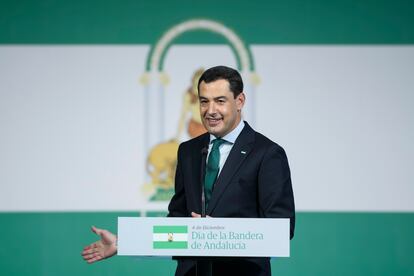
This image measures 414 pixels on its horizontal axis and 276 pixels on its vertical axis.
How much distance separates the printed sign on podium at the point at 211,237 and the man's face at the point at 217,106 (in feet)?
1.90

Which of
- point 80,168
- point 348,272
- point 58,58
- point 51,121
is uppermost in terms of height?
point 58,58

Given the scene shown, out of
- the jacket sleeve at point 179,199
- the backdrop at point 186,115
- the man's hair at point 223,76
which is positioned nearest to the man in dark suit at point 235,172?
the man's hair at point 223,76

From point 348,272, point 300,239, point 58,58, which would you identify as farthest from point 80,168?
point 348,272

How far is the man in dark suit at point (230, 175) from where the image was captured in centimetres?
268

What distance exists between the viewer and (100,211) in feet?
17.5

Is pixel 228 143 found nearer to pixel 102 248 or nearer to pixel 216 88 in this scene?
pixel 216 88

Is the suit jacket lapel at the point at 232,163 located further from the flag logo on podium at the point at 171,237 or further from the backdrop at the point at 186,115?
the backdrop at the point at 186,115

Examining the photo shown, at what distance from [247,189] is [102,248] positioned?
57 centimetres

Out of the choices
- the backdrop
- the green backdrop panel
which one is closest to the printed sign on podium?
the backdrop

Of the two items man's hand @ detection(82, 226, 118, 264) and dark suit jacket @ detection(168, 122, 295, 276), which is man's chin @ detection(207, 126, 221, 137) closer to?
dark suit jacket @ detection(168, 122, 295, 276)

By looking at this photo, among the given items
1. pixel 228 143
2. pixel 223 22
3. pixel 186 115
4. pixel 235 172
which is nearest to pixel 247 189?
pixel 235 172

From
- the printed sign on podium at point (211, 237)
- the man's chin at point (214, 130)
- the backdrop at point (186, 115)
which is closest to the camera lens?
the printed sign on podium at point (211, 237)

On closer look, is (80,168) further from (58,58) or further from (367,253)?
(367,253)

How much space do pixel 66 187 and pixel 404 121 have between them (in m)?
2.48
